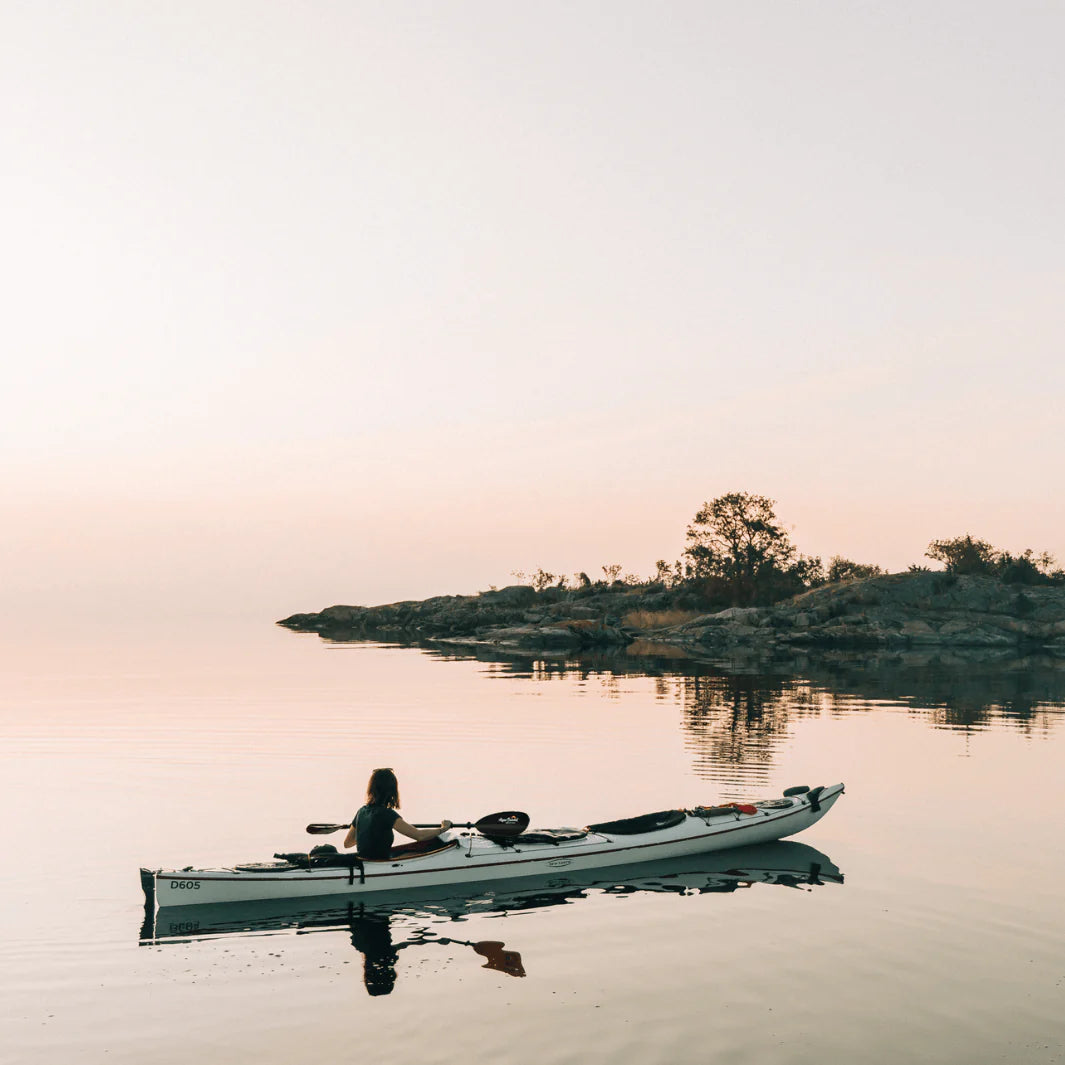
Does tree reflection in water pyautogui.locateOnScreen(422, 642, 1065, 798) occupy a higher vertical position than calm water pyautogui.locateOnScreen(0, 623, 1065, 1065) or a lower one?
higher

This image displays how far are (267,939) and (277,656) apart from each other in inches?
2334

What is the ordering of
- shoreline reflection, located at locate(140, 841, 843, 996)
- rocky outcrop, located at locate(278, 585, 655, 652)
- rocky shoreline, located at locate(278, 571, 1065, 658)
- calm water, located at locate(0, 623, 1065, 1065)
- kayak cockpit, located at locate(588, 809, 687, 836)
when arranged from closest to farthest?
calm water, located at locate(0, 623, 1065, 1065), shoreline reflection, located at locate(140, 841, 843, 996), kayak cockpit, located at locate(588, 809, 687, 836), rocky shoreline, located at locate(278, 571, 1065, 658), rocky outcrop, located at locate(278, 585, 655, 652)

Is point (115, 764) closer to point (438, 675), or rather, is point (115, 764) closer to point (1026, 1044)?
point (1026, 1044)

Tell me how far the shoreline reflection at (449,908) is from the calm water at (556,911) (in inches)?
2.7

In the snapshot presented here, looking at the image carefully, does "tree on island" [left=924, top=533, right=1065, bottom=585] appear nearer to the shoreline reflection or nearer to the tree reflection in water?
the tree reflection in water

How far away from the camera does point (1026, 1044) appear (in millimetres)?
A: 10062

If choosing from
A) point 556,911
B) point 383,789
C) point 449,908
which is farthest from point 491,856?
point 383,789

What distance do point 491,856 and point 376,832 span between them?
1.99m

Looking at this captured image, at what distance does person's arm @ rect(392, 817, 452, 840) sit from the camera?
50.6 ft

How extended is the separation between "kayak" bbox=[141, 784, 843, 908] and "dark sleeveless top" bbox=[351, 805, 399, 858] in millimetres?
127

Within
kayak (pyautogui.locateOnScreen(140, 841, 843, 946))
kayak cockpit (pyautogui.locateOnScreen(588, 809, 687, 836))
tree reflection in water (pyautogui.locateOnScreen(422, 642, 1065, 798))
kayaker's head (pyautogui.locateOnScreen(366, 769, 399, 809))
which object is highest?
kayaker's head (pyautogui.locateOnScreen(366, 769, 399, 809))

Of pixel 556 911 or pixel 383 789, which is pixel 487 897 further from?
pixel 383 789

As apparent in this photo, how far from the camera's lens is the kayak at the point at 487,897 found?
13.9m

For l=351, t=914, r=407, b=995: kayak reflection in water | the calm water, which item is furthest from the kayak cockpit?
l=351, t=914, r=407, b=995: kayak reflection in water
